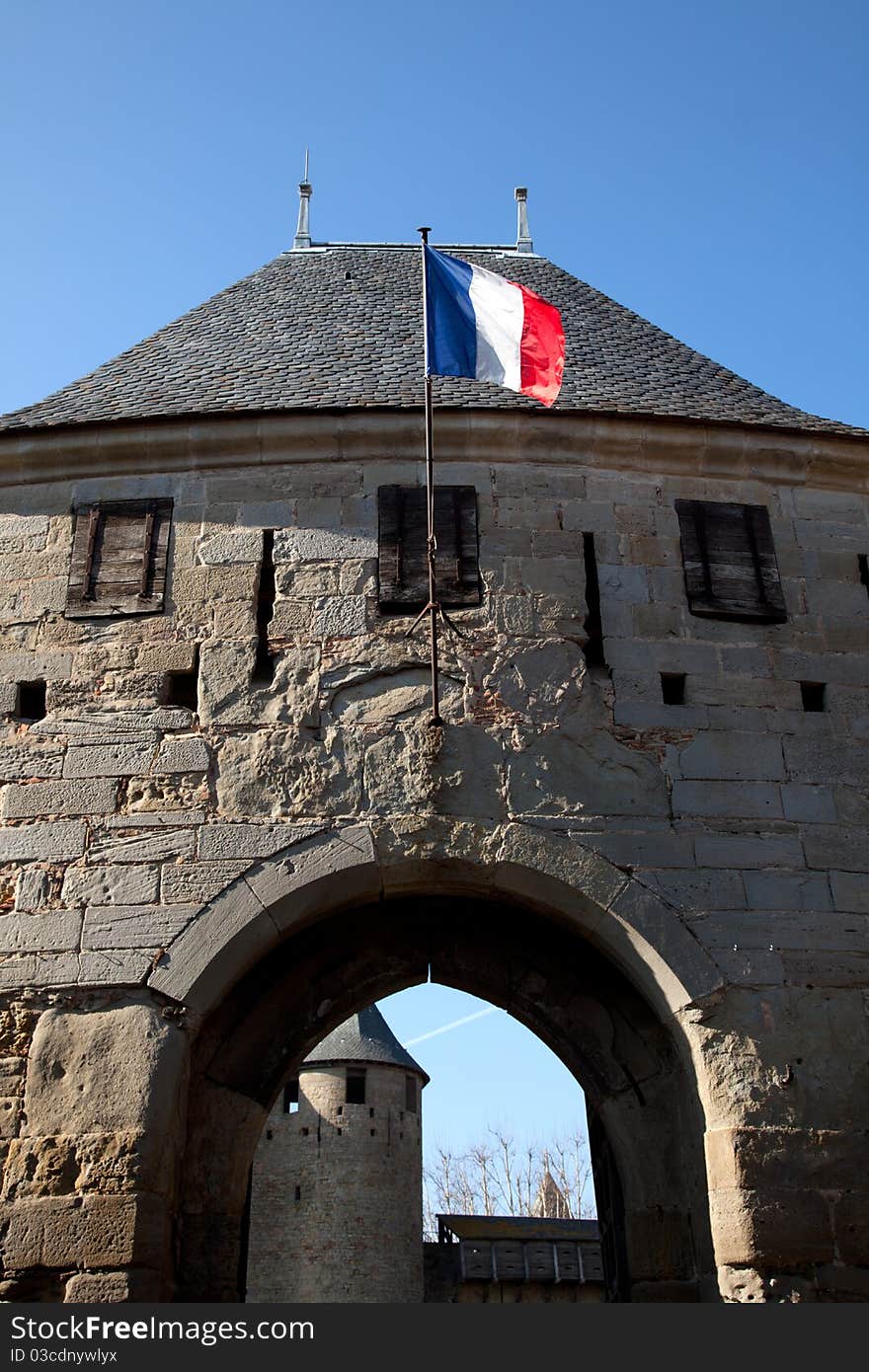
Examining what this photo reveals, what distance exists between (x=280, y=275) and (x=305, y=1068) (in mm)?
14428

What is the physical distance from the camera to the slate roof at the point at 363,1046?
67.1ft

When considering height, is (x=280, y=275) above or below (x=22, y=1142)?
above

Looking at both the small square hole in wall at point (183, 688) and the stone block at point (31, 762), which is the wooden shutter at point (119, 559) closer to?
the small square hole in wall at point (183, 688)

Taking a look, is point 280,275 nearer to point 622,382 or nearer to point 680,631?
point 622,382

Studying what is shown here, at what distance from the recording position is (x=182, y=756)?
5.94m

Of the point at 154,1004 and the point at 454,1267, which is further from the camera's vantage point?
the point at 454,1267

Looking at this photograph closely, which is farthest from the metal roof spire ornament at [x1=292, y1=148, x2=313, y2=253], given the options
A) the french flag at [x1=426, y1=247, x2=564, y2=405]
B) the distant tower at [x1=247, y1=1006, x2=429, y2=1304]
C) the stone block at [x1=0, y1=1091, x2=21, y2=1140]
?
the distant tower at [x1=247, y1=1006, x2=429, y2=1304]

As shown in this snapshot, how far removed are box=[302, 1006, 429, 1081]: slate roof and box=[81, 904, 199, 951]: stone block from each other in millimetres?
15276

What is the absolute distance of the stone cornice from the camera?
6648mm

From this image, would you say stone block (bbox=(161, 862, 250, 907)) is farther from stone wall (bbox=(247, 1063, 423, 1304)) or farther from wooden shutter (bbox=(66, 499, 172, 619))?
stone wall (bbox=(247, 1063, 423, 1304))

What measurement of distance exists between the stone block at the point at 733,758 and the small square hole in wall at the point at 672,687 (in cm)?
25

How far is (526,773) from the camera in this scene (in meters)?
5.89

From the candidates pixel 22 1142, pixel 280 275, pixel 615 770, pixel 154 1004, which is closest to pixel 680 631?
pixel 615 770

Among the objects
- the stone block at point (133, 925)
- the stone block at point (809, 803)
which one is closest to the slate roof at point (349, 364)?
the stone block at point (809, 803)
